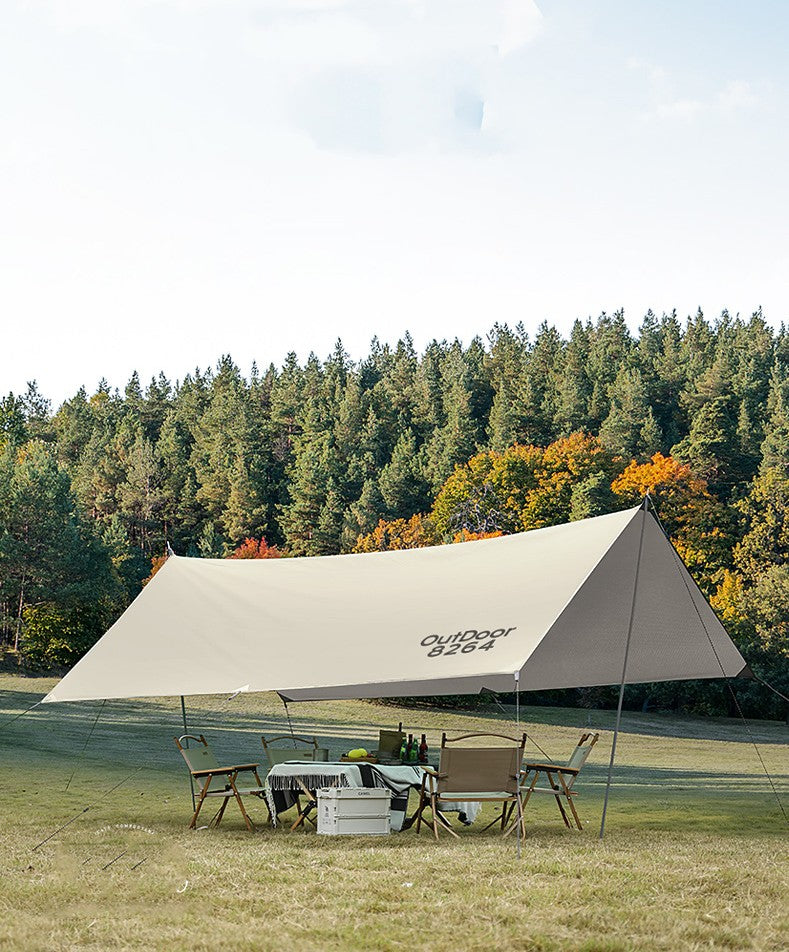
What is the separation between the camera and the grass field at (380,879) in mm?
4297

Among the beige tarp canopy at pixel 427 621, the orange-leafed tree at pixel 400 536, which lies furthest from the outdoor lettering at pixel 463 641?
Result: the orange-leafed tree at pixel 400 536

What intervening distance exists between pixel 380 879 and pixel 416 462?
43.9 metres

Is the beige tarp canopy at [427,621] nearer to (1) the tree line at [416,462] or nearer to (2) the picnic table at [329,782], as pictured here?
(2) the picnic table at [329,782]

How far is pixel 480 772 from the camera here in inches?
275

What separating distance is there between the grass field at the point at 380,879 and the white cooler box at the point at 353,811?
12 centimetres

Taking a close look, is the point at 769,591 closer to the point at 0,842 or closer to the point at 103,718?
the point at 103,718

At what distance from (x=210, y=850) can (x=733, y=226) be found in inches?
407

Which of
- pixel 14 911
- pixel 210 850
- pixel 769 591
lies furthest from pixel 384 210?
pixel 769 591

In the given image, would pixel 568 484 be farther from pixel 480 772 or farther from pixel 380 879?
pixel 380 879

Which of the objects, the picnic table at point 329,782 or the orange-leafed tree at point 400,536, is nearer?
the picnic table at point 329,782

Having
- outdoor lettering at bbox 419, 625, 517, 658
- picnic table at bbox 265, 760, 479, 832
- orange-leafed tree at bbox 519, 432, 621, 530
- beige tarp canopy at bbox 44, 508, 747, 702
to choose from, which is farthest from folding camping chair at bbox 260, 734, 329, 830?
orange-leafed tree at bbox 519, 432, 621, 530

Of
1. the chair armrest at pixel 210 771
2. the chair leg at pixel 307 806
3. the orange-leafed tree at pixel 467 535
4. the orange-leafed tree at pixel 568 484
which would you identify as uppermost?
the orange-leafed tree at pixel 568 484

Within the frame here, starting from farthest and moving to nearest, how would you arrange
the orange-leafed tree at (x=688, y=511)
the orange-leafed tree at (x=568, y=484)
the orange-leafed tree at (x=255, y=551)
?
1. the orange-leafed tree at (x=255, y=551)
2. the orange-leafed tree at (x=568, y=484)
3. the orange-leafed tree at (x=688, y=511)

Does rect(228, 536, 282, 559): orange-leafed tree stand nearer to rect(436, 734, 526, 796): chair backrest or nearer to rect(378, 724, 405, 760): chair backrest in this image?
rect(378, 724, 405, 760): chair backrest
